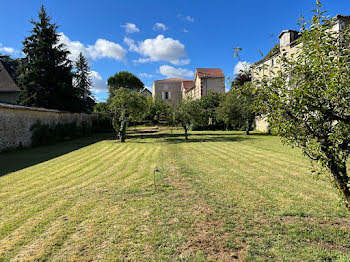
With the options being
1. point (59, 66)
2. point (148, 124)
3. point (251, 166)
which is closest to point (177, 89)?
point (148, 124)

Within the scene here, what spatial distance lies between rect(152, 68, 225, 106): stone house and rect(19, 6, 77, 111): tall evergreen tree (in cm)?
1561

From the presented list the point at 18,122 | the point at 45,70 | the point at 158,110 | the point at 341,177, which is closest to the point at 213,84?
A: the point at 158,110

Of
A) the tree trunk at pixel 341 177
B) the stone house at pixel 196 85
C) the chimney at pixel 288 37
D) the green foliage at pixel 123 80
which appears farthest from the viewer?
the green foliage at pixel 123 80

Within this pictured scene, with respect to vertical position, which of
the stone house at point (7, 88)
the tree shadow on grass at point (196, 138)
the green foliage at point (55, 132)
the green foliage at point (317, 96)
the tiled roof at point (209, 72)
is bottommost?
the tree shadow on grass at point (196, 138)

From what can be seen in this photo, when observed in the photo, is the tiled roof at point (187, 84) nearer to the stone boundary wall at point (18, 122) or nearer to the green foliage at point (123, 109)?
the green foliage at point (123, 109)

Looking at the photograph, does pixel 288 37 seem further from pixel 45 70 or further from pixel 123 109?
pixel 45 70

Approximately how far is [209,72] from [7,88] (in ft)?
93.9

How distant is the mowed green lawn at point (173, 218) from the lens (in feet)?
8.91

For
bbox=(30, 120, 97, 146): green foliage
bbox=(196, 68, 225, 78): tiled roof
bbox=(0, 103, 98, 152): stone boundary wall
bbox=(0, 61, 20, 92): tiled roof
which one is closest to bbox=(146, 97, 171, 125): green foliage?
bbox=(30, 120, 97, 146): green foliage

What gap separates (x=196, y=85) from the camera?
1478 inches

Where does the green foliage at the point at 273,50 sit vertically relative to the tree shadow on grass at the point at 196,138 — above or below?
above

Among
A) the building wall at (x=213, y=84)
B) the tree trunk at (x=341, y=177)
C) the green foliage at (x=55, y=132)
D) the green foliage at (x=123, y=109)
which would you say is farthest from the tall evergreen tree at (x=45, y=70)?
the tree trunk at (x=341, y=177)

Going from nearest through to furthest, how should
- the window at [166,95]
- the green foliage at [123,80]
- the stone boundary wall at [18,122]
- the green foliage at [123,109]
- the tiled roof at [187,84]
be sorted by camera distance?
the stone boundary wall at [18,122] → the green foliage at [123,109] → the tiled roof at [187,84] → the green foliage at [123,80] → the window at [166,95]

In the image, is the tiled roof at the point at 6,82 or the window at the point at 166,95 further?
the window at the point at 166,95
